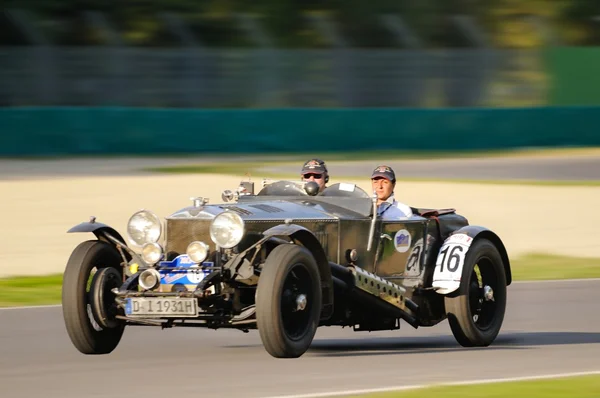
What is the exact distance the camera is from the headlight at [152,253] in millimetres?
8375

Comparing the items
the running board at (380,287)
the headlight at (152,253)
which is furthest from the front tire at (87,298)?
the running board at (380,287)

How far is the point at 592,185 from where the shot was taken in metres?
25.7

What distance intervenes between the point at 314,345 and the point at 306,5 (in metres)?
27.5

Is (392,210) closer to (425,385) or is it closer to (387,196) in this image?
(387,196)

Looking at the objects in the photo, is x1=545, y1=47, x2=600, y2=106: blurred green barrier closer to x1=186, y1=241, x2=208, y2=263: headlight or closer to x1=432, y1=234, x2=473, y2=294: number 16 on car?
x1=432, y1=234, x2=473, y2=294: number 16 on car

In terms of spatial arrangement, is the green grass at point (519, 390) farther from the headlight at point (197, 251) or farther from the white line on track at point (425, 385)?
the headlight at point (197, 251)

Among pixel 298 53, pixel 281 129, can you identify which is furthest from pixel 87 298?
pixel 298 53

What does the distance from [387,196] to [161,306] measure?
217 cm

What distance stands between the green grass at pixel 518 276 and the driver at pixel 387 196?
393cm

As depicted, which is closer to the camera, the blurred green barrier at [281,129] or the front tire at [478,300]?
the front tire at [478,300]

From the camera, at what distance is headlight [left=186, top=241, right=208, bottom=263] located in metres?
8.18

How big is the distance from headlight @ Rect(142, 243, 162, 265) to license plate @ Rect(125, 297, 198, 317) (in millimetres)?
328

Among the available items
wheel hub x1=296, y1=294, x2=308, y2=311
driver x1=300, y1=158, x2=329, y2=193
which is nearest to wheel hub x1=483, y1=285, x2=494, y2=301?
driver x1=300, y1=158, x2=329, y2=193

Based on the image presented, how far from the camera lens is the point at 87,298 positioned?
27.9 feet
